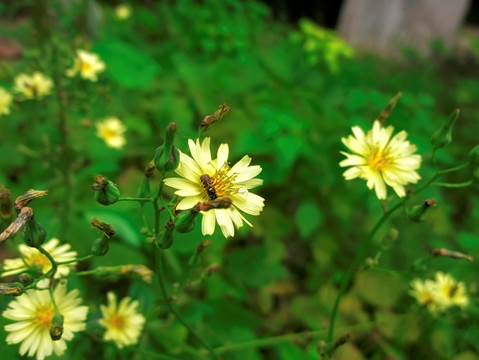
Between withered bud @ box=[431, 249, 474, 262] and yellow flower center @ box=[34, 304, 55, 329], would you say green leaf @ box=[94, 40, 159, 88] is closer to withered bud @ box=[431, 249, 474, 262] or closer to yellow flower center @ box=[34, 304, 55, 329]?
yellow flower center @ box=[34, 304, 55, 329]

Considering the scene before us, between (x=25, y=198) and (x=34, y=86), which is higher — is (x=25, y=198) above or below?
below

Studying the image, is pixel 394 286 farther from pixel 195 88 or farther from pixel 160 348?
pixel 195 88

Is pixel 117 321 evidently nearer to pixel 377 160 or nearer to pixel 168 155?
pixel 168 155

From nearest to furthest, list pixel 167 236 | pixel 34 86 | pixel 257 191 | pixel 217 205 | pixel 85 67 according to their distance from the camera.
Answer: pixel 217 205
pixel 167 236
pixel 34 86
pixel 85 67
pixel 257 191

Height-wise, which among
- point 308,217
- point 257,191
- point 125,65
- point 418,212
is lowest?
point 418,212

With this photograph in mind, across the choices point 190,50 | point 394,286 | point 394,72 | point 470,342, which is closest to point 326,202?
point 394,286

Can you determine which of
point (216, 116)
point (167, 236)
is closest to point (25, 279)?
point (167, 236)

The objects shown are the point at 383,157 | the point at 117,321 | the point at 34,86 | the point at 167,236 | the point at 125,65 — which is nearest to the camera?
the point at 167,236

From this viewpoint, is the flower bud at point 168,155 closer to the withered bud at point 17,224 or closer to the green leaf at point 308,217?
the withered bud at point 17,224

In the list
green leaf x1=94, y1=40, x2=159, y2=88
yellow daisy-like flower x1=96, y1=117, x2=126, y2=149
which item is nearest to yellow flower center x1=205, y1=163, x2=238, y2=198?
yellow daisy-like flower x1=96, y1=117, x2=126, y2=149

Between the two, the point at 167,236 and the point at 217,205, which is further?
the point at 167,236
